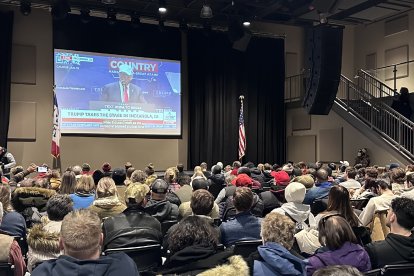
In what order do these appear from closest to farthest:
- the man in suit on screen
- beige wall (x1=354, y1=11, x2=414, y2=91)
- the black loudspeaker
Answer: the black loudspeaker
the man in suit on screen
beige wall (x1=354, y1=11, x2=414, y2=91)

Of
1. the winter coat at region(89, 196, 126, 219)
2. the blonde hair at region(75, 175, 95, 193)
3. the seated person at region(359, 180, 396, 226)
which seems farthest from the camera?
the blonde hair at region(75, 175, 95, 193)

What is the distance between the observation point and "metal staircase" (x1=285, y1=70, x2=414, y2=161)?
403 inches

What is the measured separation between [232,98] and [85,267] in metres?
11.8

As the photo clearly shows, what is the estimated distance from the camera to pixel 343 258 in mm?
2223

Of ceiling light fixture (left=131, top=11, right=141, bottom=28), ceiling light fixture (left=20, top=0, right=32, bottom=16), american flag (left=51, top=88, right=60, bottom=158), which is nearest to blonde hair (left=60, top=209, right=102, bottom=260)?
american flag (left=51, top=88, right=60, bottom=158)

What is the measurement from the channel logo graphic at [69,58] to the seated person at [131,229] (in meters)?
8.43

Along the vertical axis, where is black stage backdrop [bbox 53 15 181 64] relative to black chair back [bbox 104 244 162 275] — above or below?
above

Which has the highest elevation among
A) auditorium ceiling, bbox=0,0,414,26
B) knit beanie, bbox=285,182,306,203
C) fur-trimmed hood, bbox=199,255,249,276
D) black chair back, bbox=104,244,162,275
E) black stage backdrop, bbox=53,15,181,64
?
auditorium ceiling, bbox=0,0,414,26

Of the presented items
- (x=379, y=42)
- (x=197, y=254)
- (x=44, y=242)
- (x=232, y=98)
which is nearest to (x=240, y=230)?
(x=197, y=254)

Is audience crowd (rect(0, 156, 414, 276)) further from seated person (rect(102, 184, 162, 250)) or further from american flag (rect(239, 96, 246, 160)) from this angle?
american flag (rect(239, 96, 246, 160))

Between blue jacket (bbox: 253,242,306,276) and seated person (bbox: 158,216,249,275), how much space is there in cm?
16

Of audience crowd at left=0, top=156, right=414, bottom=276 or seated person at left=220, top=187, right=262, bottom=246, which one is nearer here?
audience crowd at left=0, top=156, right=414, bottom=276

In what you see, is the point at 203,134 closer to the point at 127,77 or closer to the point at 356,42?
the point at 127,77

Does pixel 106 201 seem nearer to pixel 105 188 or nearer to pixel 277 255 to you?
pixel 105 188
